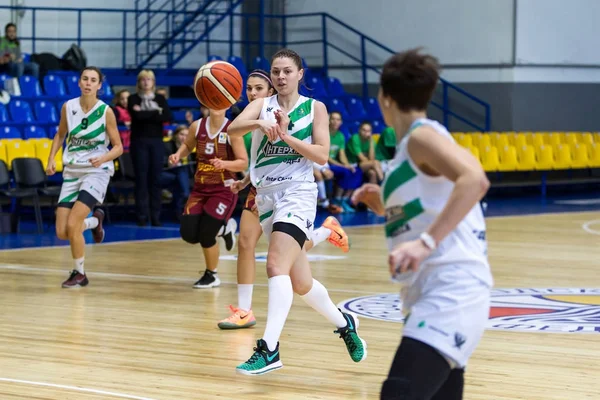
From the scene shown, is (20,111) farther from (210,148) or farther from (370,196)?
(370,196)

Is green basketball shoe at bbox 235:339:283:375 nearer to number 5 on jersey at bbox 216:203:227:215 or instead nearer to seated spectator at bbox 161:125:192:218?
number 5 on jersey at bbox 216:203:227:215

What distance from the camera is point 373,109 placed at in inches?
798

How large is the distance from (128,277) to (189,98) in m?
10.5

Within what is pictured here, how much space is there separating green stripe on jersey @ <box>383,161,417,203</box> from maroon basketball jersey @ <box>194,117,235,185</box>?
514 cm

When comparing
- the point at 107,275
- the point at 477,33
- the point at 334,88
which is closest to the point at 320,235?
the point at 107,275

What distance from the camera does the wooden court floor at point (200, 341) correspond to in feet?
17.7

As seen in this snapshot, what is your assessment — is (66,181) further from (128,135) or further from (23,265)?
(128,135)

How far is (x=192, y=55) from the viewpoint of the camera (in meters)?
21.6

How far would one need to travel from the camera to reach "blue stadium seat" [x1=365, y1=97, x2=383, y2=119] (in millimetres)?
20172

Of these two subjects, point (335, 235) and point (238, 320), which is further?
point (335, 235)

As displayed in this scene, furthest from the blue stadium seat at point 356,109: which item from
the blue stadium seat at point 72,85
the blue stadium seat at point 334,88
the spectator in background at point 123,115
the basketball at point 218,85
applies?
the basketball at point 218,85

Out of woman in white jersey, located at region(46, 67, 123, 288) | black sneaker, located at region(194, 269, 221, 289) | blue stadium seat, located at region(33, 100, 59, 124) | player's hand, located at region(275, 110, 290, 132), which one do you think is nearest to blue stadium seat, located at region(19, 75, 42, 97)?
blue stadium seat, located at region(33, 100, 59, 124)

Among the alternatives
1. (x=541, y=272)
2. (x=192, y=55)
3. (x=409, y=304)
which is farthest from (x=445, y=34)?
(x=409, y=304)

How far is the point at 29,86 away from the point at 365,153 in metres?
5.27
